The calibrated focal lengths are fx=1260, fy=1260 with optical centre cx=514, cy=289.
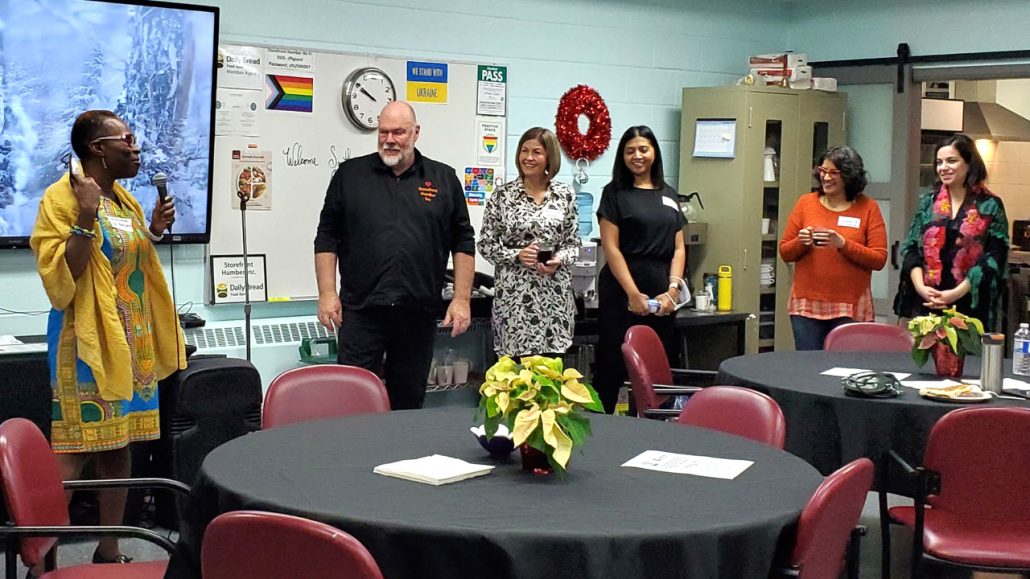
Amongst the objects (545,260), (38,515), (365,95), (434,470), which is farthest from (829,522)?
(365,95)

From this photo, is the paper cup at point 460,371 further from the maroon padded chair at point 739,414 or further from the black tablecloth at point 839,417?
the maroon padded chair at point 739,414

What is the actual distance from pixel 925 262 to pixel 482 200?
2424mm

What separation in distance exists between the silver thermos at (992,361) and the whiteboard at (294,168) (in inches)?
135

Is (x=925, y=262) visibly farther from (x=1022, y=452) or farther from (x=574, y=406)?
(x=574, y=406)

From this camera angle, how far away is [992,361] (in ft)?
14.0

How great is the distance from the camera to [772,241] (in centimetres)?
813

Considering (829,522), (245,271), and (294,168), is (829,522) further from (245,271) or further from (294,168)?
(294,168)

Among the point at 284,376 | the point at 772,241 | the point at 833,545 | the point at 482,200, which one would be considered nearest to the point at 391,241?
the point at 284,376

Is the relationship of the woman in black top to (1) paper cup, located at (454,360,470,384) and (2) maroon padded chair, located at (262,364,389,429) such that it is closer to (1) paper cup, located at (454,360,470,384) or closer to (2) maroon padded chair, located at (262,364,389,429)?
(1) paper cup, located at (454,360,470,384)

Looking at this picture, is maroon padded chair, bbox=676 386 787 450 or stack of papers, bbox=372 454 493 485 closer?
stack of papers, bbox=372 454 493 485

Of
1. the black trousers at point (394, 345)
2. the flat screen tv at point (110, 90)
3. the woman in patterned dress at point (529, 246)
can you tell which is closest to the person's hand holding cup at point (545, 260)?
the woman in patterned dress at point (529, 246)

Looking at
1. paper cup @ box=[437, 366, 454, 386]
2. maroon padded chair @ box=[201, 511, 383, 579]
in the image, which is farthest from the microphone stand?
maroon padded chair @ box=[201, 511, 383, 579]

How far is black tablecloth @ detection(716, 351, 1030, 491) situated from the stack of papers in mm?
1603

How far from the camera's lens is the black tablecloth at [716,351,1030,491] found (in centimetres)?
400
